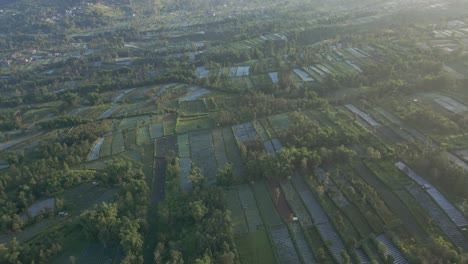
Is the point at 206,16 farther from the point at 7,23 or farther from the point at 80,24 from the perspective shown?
the point at 7,23

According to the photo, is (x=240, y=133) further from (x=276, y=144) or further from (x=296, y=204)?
(x=296, y=204)

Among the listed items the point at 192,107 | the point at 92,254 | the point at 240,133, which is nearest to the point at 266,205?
the point at 240,133

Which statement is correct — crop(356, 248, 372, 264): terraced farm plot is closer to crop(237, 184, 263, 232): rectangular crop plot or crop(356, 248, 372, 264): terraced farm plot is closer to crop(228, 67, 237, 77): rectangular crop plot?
crop(237, 184, 263, 232): rectangular crop plot

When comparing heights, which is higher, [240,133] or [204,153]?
[240,133]

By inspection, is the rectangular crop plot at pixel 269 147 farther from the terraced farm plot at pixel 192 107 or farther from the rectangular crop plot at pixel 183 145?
the terraced farm plot at pixel 192 107

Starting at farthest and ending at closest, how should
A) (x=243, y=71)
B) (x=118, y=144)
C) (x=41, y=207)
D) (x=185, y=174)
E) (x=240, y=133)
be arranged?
(x=243, y=71)
(x=240, y=133)
(x=118, y=144)
(x=185, y=174)
(x=41, y=207)

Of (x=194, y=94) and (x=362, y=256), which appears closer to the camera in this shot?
(x=362, y=256)

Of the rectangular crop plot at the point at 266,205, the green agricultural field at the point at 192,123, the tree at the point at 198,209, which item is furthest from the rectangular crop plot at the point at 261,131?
the tree at the point at 198,209

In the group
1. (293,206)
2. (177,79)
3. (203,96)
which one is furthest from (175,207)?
(177,79)
